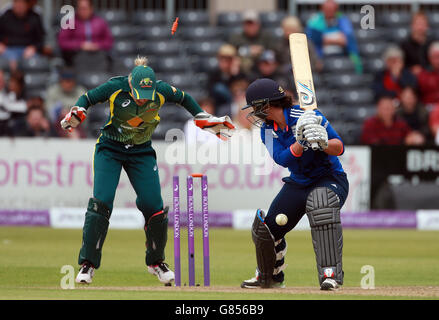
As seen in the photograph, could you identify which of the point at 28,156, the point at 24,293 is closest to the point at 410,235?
the point at 28,156

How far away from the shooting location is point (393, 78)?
14367 mm

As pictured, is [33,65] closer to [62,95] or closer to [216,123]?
[62,95]

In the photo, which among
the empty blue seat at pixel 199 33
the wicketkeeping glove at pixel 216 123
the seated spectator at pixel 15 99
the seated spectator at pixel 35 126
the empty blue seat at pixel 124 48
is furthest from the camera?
the empty blue seat at pixel 199 33

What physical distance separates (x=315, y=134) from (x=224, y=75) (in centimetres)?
761

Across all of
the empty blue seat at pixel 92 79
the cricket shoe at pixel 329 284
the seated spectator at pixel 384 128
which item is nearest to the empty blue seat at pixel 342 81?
the seated spectator at pixel 384 128

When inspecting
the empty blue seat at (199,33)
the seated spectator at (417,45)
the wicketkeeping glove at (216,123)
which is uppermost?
the empty blue seat at (199,33)

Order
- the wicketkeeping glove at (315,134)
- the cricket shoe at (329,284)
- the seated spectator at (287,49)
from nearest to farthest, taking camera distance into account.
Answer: the wicketkeeping glove at (315,134)
the cricket shoe at (329,284)
the seated spectator at (287,49)

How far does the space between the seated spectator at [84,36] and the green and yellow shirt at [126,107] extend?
24.1 feet

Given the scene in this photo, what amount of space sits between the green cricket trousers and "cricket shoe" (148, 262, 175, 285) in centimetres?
5

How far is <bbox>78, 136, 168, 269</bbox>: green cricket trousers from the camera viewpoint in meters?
7.11

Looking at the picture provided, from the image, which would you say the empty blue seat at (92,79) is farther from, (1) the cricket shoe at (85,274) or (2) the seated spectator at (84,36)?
(1) the cricket shoe at (85,274)

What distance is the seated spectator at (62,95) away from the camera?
1337cm

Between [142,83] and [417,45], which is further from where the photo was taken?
[417,45]

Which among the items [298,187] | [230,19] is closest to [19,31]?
[230,19]
